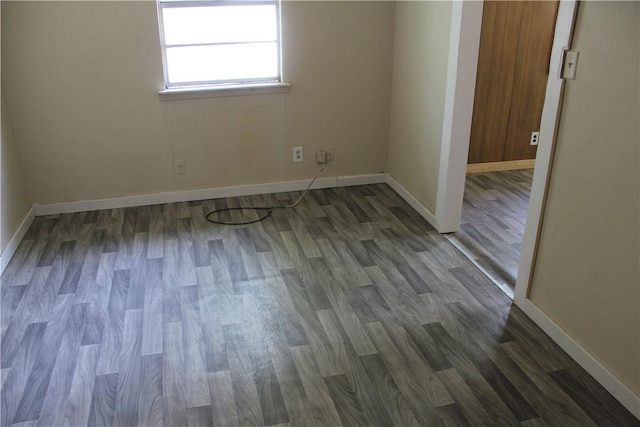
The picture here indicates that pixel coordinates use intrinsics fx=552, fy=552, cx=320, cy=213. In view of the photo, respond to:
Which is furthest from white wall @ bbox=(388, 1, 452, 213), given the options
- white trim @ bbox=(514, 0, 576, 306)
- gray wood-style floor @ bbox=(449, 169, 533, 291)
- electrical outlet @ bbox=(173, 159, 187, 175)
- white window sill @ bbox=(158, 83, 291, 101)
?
electrical outlet @ bbox=(173, 159, 187, 175)

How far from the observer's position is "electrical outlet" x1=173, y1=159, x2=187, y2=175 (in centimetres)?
392

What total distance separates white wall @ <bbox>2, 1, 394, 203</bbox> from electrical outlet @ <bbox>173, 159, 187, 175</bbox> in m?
0.04

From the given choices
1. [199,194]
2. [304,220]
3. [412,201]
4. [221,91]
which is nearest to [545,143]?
[412,201]

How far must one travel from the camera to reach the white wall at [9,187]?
3.24 metres

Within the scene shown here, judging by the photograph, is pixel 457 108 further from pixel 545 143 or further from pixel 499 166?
pixel 499 166

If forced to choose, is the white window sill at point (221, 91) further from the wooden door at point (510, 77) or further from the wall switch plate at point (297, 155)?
the wooden door at point (510, 77)

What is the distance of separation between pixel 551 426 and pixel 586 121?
1168mm

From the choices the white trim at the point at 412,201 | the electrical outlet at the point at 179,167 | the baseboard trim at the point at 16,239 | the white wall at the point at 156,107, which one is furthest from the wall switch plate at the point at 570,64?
the baseboard trim at the point at 16,239

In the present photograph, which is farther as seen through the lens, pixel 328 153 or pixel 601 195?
pixel 328 153

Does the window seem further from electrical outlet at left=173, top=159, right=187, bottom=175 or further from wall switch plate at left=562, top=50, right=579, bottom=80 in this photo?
wall switch plate at left=562, top=50, right=579, bottom=80

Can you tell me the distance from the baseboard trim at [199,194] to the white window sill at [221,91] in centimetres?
69

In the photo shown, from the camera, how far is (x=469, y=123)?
3.29 meters

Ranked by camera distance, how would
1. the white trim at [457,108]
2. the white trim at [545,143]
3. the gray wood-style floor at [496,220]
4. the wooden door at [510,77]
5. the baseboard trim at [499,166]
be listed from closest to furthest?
1. the white trim at [545,143]
2. the white trim at [457,108]
3. the gray wood-style floor at [496,220]
4. the wooden door at [510,77]
5. the baseboard trim at [499,166]

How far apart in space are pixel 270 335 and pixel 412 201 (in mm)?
1769
